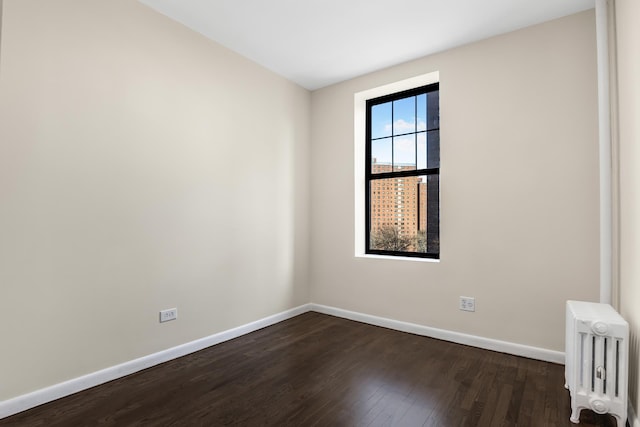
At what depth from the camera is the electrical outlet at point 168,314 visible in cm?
270

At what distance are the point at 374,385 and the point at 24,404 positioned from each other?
7.02ft

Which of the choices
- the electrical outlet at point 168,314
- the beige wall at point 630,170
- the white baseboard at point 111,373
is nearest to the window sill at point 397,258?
the white baseboard at point 111,373

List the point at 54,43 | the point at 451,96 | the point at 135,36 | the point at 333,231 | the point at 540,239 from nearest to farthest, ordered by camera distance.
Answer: the point at 54,43
the point at 135,36
the point at 540,239
the point at 451,96
the point at 333,231

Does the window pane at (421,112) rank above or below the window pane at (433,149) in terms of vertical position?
above

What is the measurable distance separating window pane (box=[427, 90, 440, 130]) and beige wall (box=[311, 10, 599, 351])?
31 cm

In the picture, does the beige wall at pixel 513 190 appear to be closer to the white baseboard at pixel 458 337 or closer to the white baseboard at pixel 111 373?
the white baseboard at pixel 458 337

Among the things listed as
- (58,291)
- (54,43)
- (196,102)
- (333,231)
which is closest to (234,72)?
(196,102)

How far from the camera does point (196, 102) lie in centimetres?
297

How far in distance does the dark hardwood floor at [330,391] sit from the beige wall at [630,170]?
585 millimetres

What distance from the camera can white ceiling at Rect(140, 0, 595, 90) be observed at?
2.57 metres

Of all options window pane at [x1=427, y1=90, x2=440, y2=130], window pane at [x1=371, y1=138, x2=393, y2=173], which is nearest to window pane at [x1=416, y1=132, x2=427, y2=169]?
window pane at [x1=427, y1=90, x2=440, y2=130]

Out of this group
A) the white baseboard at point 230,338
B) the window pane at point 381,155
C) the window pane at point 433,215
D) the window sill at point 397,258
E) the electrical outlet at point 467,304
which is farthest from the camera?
the window pane at point 381,155

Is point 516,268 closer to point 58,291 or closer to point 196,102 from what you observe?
point 196,102

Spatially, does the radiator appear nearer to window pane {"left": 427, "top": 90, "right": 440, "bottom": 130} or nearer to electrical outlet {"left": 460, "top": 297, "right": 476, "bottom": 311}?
electrical outlet {"left": 460, "top": 297, "right": 476, "bottom": 311}
